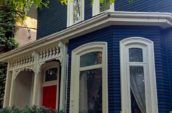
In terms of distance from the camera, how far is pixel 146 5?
29.7 ft

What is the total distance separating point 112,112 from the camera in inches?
286

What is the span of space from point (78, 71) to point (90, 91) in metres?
0.81

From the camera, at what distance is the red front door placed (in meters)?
10.9

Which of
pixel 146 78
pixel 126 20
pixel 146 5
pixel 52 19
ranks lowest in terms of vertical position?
pixel 146 78

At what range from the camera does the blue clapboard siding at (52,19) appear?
11758 mm

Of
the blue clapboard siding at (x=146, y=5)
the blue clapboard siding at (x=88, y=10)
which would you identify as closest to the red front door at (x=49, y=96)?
the blue clapboard siding at (x=88, y=10)

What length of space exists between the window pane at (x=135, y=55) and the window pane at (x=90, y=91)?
1.00 m

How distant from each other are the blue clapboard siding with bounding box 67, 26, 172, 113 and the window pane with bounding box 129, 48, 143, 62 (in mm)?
382

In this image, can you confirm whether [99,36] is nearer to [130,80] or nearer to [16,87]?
[130,80]

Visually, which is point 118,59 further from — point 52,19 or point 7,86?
point 7,86

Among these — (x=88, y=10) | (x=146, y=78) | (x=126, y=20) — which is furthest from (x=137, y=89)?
(x=88, y=10)

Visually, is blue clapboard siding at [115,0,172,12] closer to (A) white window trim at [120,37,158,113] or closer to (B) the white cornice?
(B) the white cornice

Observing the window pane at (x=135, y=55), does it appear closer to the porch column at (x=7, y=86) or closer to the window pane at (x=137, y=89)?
the window pane at (x=137, y=89)

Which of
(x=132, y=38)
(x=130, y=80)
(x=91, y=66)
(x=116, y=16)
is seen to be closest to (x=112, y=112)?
(x=130, y=80)
